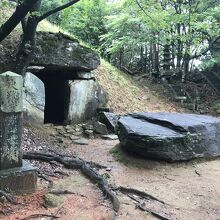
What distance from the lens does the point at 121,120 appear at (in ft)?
28.5

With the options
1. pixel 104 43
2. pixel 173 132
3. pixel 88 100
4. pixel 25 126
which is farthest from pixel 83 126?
pixel 104 43

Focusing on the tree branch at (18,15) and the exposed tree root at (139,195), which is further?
the tree branch at (18,15)

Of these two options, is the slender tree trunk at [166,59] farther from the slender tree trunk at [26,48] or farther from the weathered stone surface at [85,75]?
the slender tree trunk at [26,48]

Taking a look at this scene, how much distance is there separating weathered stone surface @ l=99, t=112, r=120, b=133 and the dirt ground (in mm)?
1719

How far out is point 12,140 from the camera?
17.4 ft

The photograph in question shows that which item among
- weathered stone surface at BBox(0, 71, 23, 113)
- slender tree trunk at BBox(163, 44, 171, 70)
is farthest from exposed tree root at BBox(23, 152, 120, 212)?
slender tree trunk at BBox(163, 44, 171, 70)

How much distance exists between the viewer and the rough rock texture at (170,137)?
7496mm

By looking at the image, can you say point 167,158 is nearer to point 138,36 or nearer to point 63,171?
point 63,171

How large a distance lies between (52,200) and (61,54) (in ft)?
19.1

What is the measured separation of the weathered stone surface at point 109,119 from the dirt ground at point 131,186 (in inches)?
67.7

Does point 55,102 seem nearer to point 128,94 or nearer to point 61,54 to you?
point 61,54

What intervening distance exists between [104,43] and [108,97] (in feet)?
15.6

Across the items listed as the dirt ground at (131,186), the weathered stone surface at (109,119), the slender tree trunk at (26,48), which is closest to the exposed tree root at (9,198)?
the dirt ground at (131,186)

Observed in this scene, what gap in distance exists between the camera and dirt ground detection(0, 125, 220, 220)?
4887 millimetres
